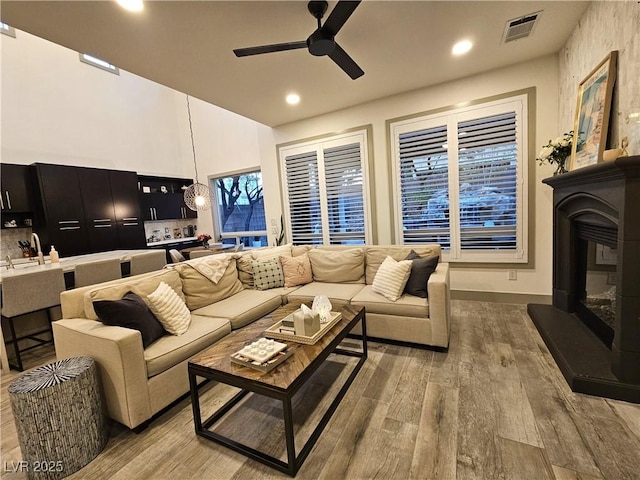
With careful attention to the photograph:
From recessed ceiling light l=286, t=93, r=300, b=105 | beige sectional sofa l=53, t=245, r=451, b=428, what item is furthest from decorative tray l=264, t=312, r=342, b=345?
recessed ceiling light l=286, t=93, r=300, b=105

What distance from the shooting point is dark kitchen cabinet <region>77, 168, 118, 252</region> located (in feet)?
15.8

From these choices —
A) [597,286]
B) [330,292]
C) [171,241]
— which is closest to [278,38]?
[330,292]

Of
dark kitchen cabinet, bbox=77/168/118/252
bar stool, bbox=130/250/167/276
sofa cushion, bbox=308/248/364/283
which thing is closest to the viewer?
sofa cushion, bbox=308/248/364/283

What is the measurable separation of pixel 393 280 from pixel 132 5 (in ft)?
9.69

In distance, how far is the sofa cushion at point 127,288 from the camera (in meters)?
2.02

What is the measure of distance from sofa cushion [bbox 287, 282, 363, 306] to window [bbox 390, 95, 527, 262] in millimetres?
1433

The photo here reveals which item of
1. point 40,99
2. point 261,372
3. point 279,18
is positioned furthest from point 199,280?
point 40,99

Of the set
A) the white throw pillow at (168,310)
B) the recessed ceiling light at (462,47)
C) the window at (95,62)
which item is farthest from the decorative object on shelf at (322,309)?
the window at (95,62)

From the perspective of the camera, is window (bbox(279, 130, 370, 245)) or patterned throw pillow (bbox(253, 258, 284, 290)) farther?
window (bbox(279, 130, 370, 245))

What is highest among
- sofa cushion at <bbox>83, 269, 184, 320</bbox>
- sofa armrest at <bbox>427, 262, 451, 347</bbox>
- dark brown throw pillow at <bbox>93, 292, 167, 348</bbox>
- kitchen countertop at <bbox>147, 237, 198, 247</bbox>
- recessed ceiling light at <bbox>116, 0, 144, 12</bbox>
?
recessed ceiling light at <bbox>116, 0, 144, 12</bbox>

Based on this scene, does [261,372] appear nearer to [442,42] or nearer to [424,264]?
[424,264]

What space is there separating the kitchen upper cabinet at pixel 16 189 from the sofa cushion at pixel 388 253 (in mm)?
5187

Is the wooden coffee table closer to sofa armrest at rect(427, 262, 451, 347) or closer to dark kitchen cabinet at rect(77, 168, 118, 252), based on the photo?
sofa armrest at rect(427, 262, 451, 347)

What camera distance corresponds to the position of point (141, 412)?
68.3 inches
